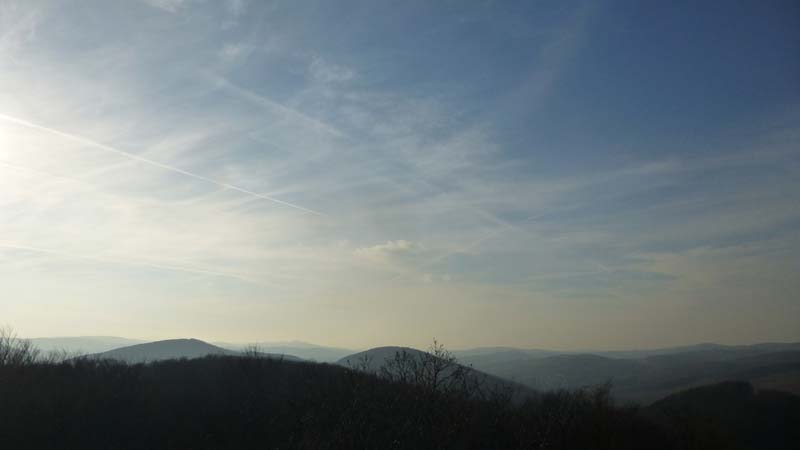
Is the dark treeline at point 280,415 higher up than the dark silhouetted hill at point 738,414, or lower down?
higher up

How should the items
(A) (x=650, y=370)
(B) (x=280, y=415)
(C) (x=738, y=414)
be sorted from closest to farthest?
(B) (x=280, y=415), (C) (x=738, y=414), (A) (x=650, y=370)

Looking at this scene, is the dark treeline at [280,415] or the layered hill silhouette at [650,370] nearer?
the dark treeline at [280,415]

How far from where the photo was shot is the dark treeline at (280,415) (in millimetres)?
17297

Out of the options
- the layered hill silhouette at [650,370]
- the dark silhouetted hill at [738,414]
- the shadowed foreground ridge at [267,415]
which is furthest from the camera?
the layered hill silhouette at [650,370]

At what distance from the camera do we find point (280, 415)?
20.6m

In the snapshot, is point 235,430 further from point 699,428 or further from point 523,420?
point 699,428

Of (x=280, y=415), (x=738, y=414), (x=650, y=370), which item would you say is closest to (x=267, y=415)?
(x=280, y=415)

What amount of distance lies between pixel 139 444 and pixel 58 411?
340cm

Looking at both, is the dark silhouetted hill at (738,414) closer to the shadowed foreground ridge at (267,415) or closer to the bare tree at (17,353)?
the shadowed foreground ridge at (267,415)

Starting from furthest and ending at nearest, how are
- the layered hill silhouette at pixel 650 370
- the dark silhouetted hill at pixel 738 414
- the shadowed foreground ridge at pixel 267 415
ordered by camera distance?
the layered hill silhouette at pixel 650 370 → the dark silhouetted hill at pixel 738 414 → the shadowed foreground ridge at pixel 267 415

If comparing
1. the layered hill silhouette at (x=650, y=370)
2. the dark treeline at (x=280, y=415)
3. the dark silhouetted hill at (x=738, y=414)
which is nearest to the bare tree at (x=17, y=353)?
the dark treeline at (x=280, y=415)

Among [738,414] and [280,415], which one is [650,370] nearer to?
[738,414]

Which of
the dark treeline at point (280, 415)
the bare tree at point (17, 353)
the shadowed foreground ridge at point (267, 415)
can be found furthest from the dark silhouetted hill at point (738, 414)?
the bare tree at point (17, 353)

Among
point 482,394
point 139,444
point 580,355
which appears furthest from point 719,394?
point 580,355
